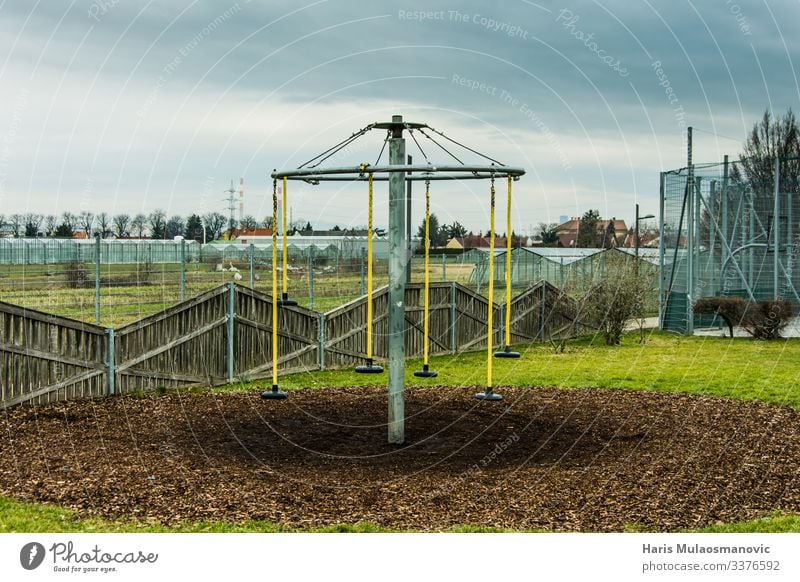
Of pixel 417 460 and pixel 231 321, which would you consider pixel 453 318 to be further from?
pixel 417 460

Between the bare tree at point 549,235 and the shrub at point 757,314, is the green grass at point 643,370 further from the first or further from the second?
the bare tree at point 549,235

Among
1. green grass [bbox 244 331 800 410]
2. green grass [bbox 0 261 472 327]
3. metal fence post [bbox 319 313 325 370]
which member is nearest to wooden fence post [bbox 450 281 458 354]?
green grass [bbox 244 331 800 410]

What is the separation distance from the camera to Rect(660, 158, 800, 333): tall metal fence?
22.5 meters

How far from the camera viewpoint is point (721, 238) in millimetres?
23219

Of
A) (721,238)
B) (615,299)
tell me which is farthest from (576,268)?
(615,299)

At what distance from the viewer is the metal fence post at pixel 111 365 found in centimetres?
1146

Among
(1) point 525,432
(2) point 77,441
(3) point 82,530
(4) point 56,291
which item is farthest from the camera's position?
(4) point 56,291

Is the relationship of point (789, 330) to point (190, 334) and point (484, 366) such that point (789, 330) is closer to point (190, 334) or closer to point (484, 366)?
point (484, 366)

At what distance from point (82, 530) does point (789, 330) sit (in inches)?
782

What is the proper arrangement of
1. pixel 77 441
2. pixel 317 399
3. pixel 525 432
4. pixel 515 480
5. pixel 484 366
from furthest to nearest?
pixel 484 366, pixel 317 399, pixel 525 432, pixel 77 441, pixel 515 480

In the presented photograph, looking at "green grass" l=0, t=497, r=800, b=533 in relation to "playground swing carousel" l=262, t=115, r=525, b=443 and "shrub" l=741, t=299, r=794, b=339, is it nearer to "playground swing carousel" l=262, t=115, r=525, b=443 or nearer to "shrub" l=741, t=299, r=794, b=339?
"playground swing carousel" l=262, t=115, r=525, b=443

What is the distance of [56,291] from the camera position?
27625mm

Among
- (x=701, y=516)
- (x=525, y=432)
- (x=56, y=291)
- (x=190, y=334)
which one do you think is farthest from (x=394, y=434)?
(x=56, y=291)

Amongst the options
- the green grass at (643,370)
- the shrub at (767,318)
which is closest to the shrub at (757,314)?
the shrub at (767,318)
